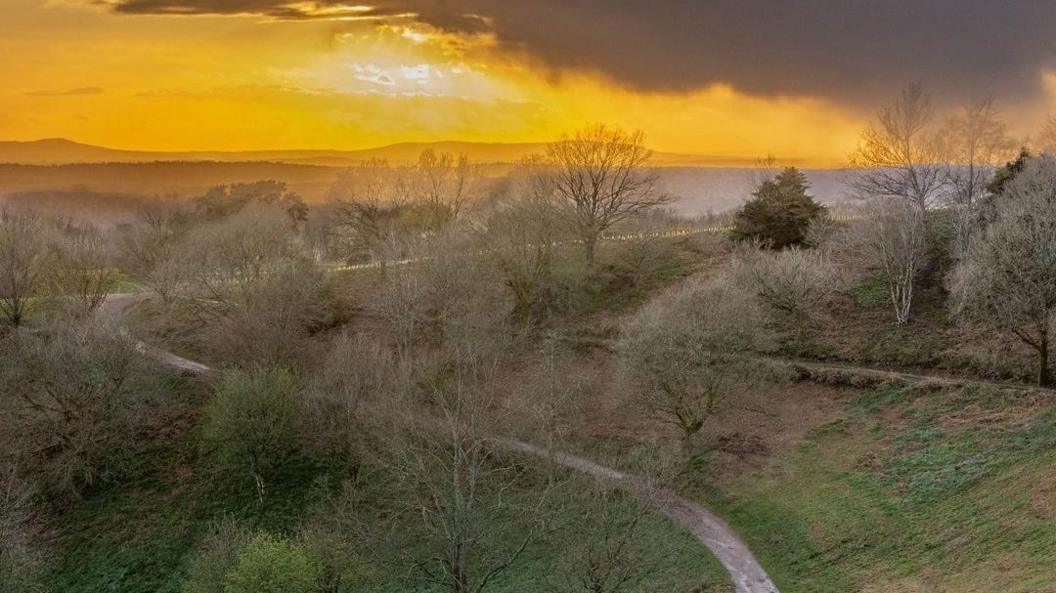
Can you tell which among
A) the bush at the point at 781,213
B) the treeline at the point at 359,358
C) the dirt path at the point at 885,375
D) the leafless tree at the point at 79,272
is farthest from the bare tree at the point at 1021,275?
the leafless tree at the point at 79,272

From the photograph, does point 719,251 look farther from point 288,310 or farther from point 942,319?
point 288,310

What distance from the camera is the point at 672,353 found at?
31594 millimetres

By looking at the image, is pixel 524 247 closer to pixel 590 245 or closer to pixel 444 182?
pixel 590 245

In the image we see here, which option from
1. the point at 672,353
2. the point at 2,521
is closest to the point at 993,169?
the point at 672,353

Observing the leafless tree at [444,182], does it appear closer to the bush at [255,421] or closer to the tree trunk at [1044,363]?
the bush at [255,421]

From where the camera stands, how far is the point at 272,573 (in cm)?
2055

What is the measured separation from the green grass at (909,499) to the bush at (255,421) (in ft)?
72.7

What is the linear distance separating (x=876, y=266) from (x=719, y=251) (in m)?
13.5

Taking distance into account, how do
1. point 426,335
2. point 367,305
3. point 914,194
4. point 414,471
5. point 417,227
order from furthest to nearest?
point 417,227 → point 367,305 → point 426,335 → point 914,194 → point 414,471

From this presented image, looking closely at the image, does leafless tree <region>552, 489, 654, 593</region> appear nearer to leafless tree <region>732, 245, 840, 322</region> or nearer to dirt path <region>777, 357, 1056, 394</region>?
dirt path <region>777, 357, 1056, 394</region>

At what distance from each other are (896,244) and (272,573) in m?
39.7

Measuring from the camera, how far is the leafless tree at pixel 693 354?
31.8 metres

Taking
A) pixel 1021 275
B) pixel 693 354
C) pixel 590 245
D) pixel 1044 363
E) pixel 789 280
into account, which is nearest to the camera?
pixel 1021 275

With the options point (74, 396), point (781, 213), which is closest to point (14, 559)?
point (74, 396)
